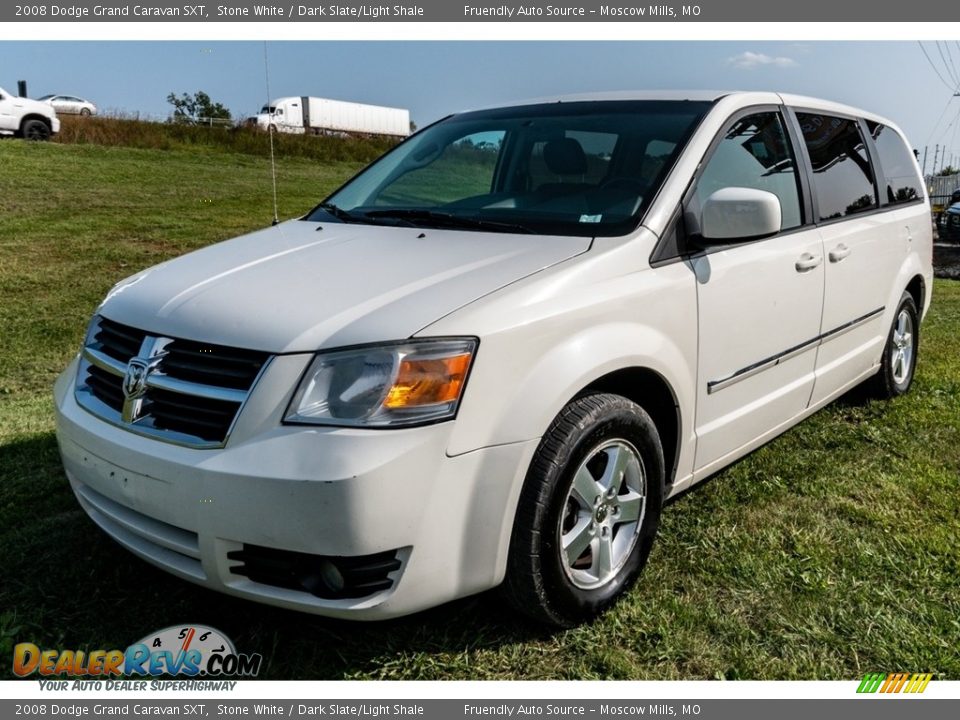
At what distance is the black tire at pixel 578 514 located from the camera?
2.49 metres

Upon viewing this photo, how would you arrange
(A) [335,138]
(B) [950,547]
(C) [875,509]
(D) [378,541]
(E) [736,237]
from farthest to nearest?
(A) [335,138]
(C) [875,509]
(B) [950,547]
(E) [736,237]
(D) [378,541]

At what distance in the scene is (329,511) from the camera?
220 cm

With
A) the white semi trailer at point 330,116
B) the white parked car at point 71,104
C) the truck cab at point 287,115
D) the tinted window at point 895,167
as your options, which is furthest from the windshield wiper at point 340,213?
the white parked car at point 71,104

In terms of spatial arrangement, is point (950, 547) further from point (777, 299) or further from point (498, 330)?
point (498, 330)

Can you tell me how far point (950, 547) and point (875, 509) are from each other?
0.40 metres

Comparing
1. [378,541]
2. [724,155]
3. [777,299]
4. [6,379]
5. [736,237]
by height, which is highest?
[724,155]

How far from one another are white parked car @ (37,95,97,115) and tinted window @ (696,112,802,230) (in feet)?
126

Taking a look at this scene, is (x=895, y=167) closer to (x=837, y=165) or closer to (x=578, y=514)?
(x=837, y=165)

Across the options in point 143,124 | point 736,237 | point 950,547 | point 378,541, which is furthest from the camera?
point 143,124

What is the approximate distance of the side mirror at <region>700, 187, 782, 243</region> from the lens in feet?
9.96

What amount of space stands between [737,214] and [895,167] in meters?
2.69

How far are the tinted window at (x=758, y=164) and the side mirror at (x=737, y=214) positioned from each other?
0.52 feet

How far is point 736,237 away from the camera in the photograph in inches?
122
